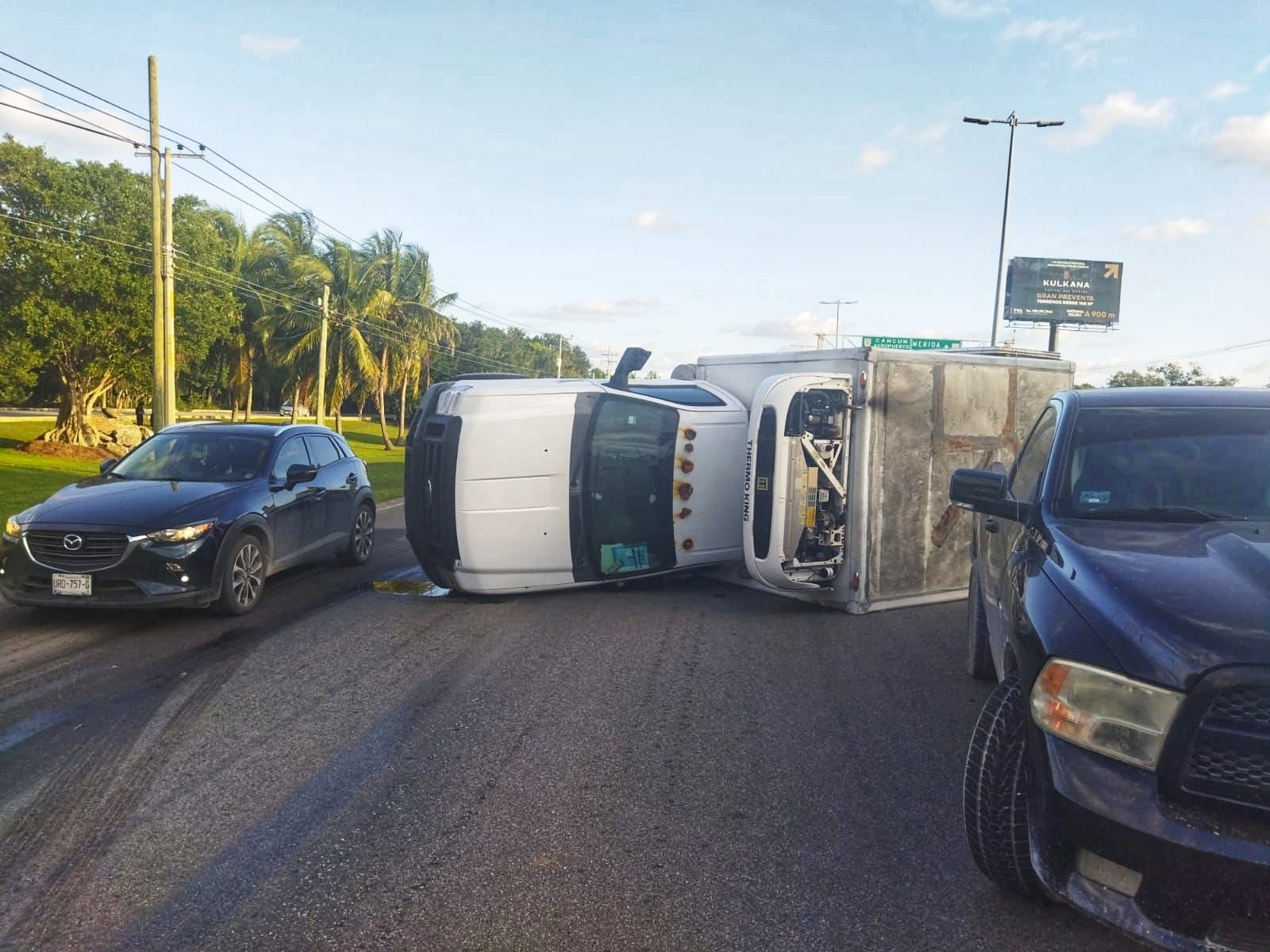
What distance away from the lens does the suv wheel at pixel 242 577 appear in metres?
7.93

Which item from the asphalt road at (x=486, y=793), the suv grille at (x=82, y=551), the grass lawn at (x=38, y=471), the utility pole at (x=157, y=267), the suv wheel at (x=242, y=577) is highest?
→ the utility pole at (x=157, y=267)

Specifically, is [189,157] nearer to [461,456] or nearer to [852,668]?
[461,456]

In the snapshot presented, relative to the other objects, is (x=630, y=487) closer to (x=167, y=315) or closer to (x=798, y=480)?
(x=798, y=480)

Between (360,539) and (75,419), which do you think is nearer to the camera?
(360,539)

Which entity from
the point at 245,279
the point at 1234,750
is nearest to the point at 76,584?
the point at 1234,750

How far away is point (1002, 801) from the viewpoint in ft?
10.9

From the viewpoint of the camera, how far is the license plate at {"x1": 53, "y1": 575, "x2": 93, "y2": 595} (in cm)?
733

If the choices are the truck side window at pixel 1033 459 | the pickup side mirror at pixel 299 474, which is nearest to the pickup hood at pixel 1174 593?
the truck side window at pixel 1033 459

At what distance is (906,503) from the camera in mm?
8883

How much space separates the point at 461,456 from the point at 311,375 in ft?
130

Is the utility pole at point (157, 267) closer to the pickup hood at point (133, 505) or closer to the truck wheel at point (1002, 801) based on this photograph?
the pickup hood at point (133, 505)

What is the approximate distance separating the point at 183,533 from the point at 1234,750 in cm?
709

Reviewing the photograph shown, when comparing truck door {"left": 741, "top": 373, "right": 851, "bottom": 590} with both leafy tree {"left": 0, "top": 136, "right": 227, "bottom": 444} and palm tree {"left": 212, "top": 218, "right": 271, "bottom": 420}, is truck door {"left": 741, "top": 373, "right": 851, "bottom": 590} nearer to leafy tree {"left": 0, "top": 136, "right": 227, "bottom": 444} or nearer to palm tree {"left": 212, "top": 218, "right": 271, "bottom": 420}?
leafy tree {"left": 0, "top": 136, "right": 227, "bottom": 444}

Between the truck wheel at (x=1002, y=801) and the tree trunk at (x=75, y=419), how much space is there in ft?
108
